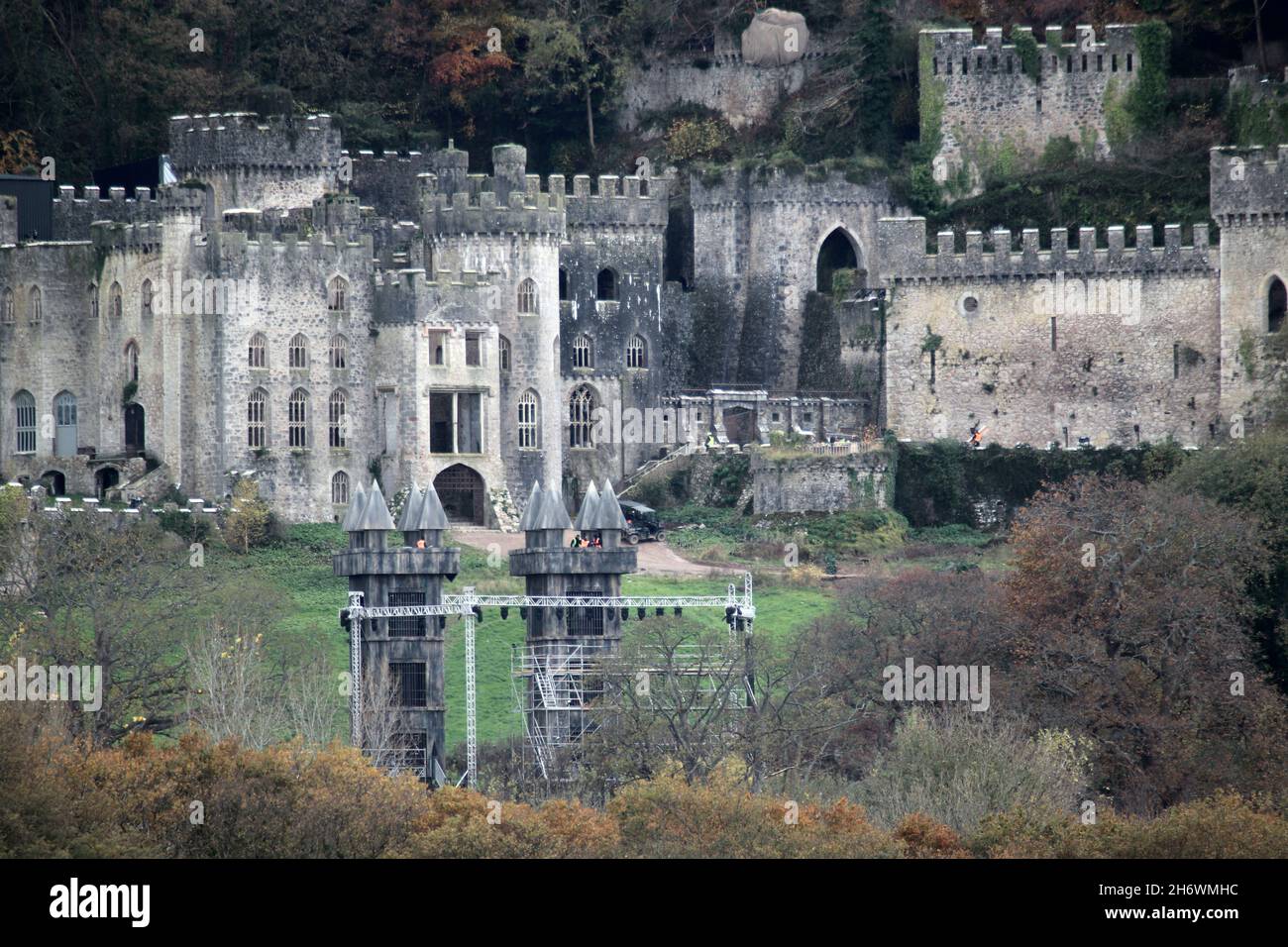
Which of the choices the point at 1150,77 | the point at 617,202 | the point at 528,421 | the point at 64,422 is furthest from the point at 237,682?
the point at 1150,77

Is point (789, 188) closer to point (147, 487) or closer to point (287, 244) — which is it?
point (287, 244)

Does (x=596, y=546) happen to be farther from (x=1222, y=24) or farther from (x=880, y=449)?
(x=1222, y=24)

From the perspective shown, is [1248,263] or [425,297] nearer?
[425,297]

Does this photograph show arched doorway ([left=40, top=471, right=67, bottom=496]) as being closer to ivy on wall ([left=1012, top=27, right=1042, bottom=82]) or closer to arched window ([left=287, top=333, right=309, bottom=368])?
arched window ([left=287, top=333, right=309, bottom=368])

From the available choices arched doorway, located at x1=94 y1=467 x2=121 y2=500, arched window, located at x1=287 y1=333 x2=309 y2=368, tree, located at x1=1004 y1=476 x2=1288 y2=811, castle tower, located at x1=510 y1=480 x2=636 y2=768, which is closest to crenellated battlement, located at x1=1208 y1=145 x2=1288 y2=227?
tree, located at x1=1004 y1=476 x2=1288 y2=811

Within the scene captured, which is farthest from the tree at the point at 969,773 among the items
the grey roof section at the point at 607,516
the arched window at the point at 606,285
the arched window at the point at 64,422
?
the arched window at the point at 64,422

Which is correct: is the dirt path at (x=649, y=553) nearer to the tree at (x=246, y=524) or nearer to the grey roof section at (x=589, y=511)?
the grey roof section at (x=589, y=511)
